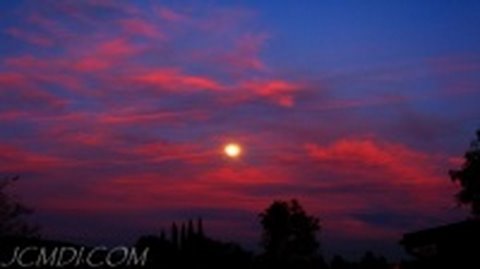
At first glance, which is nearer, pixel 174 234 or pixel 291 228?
pixel 174 234

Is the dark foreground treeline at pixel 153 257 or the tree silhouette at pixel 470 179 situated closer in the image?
the dark foreground treeline at pixel 153 257

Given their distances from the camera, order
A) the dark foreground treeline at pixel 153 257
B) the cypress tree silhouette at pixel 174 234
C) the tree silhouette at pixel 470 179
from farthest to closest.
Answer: the tree silhouette at pixel 470 179
the cypress tree silhouette at pixel 174 234
the dark foreground treeline at pixel 153 257

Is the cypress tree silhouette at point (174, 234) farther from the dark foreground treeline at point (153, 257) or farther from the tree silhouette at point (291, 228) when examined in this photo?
the tree silhouette at point (291, 228)

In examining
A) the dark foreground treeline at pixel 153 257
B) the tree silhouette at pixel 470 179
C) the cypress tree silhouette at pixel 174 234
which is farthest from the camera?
the tree silhouette at pixel 470 179

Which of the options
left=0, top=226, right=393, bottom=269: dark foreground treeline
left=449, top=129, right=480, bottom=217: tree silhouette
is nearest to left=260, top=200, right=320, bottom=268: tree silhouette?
left=449, top=129, right=480, bottom=217: tree silhouette

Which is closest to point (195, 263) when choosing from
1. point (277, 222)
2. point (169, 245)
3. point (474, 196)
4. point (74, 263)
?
point (169, 245)

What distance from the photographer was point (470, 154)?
68.1 metres

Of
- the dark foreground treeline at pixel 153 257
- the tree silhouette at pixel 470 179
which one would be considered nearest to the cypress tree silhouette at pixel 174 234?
the dark foreground treeline at pixel 153 257

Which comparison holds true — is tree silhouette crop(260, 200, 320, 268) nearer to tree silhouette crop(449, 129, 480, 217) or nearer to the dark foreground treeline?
tree silhouette crop(449, 129, 480, 217)

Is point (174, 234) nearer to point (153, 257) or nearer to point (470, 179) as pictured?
point (153, 257)

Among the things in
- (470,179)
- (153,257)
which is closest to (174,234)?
(153,257)

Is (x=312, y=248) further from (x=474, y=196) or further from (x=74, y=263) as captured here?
(x=74, y=263)

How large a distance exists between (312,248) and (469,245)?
6649cm

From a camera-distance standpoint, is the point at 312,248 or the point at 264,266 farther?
the point at 312,248
